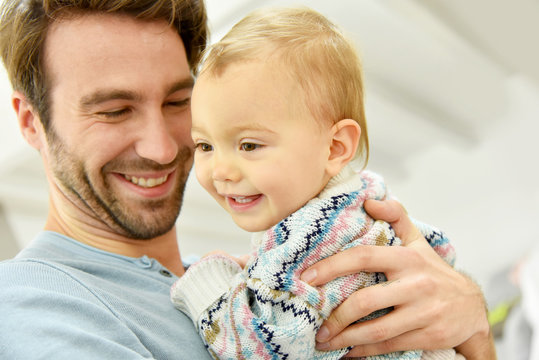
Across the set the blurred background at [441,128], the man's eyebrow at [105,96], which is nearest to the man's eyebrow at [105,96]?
the man's eyebrow at [105,96]

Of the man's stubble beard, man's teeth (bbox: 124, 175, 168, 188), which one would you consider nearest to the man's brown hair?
the man's stubble beard

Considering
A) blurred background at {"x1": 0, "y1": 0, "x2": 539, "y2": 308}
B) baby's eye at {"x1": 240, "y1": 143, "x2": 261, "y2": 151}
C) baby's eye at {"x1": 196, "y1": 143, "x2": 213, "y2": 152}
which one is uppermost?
baby's eye at {"x1": 240, "y1": 143, "x2": 261, "y2": 151}

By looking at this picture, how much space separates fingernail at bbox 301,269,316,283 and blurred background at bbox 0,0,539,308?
1500 millimetres

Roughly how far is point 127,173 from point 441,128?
3503mm

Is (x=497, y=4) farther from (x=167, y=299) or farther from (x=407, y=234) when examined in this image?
(x=167, y=299)

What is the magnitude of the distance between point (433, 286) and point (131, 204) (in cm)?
82

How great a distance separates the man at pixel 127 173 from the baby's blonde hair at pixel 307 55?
1.04 ft

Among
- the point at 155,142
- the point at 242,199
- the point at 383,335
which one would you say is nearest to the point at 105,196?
the point at 155,142

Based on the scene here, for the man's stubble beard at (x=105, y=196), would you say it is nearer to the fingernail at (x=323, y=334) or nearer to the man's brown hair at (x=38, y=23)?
the man's brown hair at (x=38, y=23)

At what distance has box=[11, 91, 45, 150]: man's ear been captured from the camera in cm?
152

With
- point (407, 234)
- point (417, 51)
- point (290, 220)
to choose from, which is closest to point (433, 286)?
point (407, 234)

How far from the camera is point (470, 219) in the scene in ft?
16.7

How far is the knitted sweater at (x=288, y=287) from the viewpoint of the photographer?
103cm

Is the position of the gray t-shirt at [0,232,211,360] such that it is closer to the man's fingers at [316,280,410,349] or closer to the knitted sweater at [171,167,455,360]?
the knitted sweater at [171,167,455,360]
